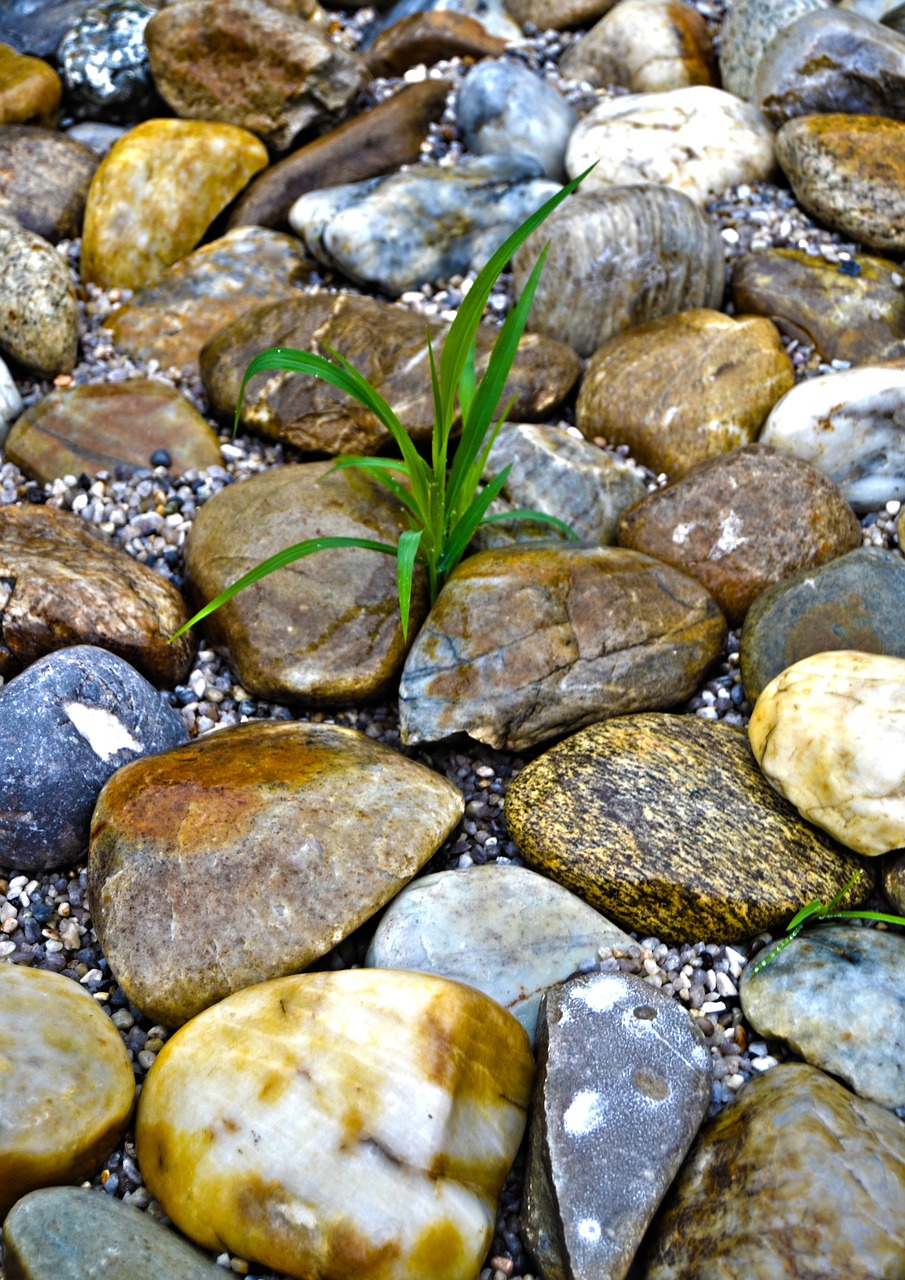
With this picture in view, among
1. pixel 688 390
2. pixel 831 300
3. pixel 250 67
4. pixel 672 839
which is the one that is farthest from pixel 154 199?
pixel 672 839

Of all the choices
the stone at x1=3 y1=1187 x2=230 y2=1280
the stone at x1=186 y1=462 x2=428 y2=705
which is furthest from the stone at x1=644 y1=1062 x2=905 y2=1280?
the stone at x1=186 y1=462 x2=428 y2=705

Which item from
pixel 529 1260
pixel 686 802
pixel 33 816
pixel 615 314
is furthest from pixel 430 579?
pixel 529 1260

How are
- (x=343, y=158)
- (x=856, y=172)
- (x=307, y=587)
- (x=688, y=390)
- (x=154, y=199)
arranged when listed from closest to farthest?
(x=307, y=587) → (x=688, y=390) → (x=856, y=172) → (x=154, y=199) → (x=343, y=158)

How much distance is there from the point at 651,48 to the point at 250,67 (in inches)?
68.7

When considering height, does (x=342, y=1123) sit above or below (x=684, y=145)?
below

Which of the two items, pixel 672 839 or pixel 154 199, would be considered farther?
pixel 154 199

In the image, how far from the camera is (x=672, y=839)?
2357 millimetres

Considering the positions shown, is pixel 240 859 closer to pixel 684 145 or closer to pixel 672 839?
→ pixel 672 839

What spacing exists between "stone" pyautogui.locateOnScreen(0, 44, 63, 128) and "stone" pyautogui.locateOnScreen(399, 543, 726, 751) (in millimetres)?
3343

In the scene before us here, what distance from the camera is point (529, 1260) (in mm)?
1927

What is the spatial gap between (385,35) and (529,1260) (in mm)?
5099

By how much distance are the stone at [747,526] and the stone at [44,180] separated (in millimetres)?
2952

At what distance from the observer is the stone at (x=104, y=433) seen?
3.46m

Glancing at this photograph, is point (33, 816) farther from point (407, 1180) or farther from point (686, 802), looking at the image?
point (686, 802)
